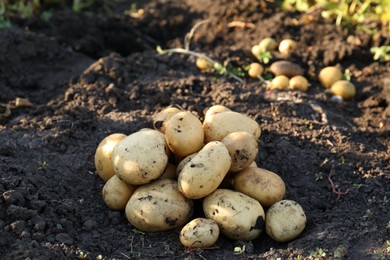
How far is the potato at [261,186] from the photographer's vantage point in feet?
11.2

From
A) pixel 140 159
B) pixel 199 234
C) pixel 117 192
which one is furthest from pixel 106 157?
pixel 199 234

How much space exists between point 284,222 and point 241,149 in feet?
1.42

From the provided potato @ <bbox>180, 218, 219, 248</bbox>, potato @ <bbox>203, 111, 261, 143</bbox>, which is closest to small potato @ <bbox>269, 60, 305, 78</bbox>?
potato @ <bbox>203, 111, 261, 143</bbox>

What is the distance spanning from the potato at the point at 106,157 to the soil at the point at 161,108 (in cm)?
14

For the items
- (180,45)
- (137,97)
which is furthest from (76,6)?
(137,97)

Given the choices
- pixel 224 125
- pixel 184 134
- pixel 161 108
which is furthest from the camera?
pixel 161 108

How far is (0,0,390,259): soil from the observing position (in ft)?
10.7

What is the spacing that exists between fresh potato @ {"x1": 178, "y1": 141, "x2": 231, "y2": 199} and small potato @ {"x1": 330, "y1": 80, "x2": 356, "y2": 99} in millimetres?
1944

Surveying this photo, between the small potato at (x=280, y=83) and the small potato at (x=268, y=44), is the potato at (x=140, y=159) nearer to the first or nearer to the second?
the small potato at (x=280, y=83)

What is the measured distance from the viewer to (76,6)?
6219mm

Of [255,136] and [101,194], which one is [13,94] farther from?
[255,136]

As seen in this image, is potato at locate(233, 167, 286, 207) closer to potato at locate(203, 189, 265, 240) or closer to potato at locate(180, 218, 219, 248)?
potato at locate(203, 189, 265, 240)

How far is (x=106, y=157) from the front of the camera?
3.62 m

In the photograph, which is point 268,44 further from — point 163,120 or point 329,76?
point 163,120
